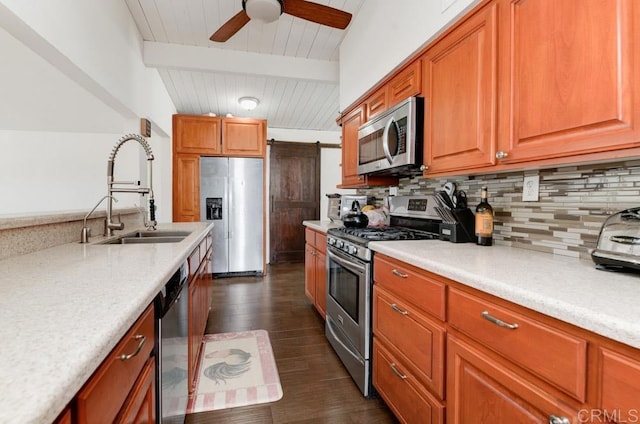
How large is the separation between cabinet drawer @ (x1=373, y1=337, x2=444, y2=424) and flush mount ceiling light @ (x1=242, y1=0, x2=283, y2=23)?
2143 mm

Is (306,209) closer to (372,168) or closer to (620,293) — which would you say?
(372,168)

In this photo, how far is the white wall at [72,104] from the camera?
1.68 m

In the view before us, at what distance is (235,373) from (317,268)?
44.9 inches

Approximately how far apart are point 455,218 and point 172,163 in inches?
157

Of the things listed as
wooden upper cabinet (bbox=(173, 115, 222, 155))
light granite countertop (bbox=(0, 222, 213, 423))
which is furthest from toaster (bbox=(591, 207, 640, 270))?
wooden upper cabinet (bbox=(173, 115, 222, 155))

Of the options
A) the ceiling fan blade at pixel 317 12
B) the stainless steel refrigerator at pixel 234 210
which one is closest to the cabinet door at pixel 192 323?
the ceiling fan blade at pixel 317 12

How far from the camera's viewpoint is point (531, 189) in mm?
1502

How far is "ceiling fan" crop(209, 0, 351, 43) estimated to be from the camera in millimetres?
2029

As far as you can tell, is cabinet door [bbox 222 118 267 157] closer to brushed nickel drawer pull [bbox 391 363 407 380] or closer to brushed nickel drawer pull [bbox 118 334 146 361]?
brushed nickel drawer pull [bbox 391 363 407 380]

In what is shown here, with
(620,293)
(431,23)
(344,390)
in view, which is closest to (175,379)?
(344,390)

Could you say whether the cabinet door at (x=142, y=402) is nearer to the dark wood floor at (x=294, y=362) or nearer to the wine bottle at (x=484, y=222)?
the dark wood floor at (x=294, y=362)

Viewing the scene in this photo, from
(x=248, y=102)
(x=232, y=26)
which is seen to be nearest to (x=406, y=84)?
(x=232, y=26)

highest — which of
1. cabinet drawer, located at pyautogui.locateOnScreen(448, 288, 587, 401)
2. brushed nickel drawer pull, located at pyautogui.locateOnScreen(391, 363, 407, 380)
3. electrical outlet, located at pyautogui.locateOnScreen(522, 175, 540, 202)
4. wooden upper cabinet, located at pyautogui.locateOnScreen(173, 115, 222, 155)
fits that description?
wooden upper cabinet, located at pyautogui.locateOnScreen(173, 115, 222, 155)
